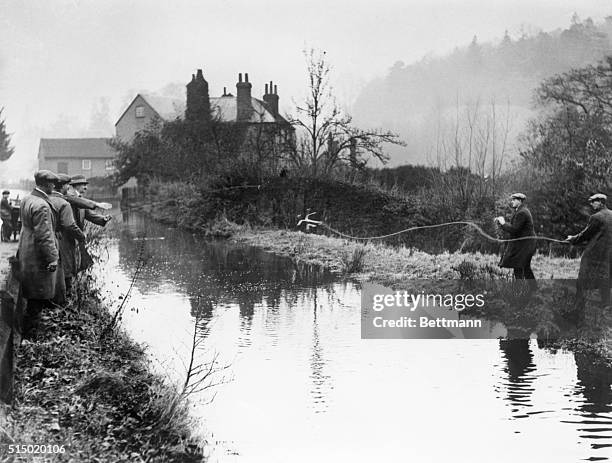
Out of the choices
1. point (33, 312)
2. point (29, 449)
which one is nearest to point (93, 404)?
point (29, 449)

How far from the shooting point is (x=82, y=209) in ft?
31.3

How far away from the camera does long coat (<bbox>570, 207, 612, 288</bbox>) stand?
338 inches

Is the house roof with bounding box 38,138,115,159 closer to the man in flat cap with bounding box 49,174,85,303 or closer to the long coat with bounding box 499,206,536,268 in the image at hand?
the man in flat cap with bounding box 49,174,85,303

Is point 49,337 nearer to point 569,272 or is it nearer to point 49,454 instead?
point 49,454

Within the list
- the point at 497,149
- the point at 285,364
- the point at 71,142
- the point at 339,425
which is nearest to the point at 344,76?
the point at 497,149

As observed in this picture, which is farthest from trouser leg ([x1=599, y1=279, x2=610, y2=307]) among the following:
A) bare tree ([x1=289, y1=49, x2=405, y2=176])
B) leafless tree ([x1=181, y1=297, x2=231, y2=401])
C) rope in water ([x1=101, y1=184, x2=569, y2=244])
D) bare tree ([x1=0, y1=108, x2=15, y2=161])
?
bare tree ([x1=289, y1=49, x2=405, y2=176])

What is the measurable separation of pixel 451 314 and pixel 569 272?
3013 millimetres

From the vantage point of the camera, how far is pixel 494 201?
634 inches

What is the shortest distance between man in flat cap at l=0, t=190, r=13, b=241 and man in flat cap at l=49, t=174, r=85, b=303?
225cm

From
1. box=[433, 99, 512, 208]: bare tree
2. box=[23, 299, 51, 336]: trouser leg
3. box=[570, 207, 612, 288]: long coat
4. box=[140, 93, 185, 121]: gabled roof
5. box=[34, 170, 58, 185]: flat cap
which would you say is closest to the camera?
box=[34, 170, 58, 185]: flat cap

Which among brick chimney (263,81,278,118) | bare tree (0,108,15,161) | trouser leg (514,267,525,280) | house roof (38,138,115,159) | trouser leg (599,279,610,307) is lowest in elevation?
trouser leg (599,279,610,307)

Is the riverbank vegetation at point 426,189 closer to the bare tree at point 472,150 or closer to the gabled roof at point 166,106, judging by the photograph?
the bare tree at point 472,150

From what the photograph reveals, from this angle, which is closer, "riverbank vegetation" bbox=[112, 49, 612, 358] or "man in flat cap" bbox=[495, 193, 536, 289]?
"man in flat cap" bbox=[495, 193, 536, 289]

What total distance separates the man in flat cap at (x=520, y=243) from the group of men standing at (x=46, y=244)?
18.1ft
